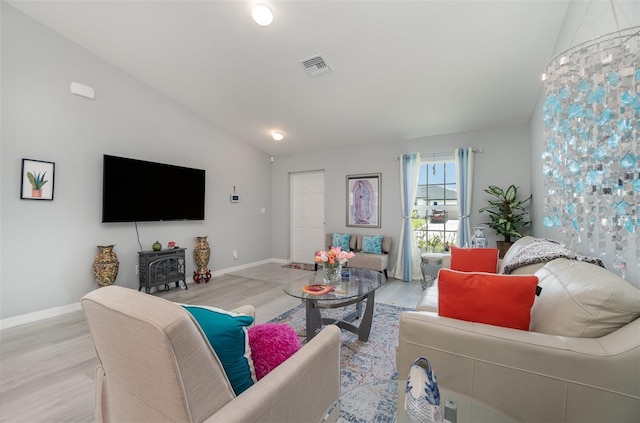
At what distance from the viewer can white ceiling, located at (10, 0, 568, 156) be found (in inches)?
95.1

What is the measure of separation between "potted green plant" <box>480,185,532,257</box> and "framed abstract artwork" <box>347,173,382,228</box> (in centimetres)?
175

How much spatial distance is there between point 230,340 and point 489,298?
121 centimetres

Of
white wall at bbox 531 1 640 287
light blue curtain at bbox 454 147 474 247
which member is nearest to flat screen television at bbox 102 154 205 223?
light blue curtain at bbox 454 147 474 247

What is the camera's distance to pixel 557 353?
1.09m

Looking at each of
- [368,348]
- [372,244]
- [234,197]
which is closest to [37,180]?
[234,197]

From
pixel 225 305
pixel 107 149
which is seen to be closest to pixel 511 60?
pixel 225 305

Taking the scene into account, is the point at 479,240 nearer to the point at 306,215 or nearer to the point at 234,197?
the point at 306,215

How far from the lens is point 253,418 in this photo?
2.64 ft

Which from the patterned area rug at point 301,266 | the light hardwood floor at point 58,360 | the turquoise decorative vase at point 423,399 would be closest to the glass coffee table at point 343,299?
the light hardwood floor at point 58,360

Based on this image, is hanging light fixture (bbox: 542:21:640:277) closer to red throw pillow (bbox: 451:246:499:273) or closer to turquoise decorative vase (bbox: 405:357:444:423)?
turquoise decorative vase (bbox: 405:357:444:423)

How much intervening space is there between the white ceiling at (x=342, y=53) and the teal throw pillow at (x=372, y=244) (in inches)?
77.0

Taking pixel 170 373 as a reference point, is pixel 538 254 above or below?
above

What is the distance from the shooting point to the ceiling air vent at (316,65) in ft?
10.1

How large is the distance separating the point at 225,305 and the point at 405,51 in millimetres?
3526
